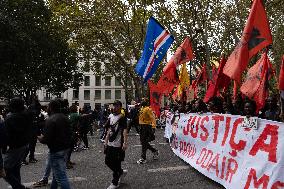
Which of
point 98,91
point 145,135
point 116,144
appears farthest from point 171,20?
point 98,91

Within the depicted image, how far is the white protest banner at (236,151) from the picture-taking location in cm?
629

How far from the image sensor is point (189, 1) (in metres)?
20.0

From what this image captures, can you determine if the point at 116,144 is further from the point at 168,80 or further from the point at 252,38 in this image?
the point at 168,80

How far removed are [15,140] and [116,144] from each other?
205cm

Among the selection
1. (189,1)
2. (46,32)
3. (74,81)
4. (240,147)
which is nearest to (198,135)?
(240,147)

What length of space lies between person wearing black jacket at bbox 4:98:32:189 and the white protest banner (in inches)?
140

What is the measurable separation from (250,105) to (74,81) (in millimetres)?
40297

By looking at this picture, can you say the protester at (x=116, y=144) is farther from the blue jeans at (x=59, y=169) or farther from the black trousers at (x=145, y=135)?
the black trousers at (x=145, y=135)

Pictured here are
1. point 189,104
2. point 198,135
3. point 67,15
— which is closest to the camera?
point 198,135

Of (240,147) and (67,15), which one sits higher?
(67,15)

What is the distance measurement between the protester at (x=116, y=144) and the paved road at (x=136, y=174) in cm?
35

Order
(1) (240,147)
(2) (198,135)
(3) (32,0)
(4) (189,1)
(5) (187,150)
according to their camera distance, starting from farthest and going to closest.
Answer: (3) (32,0), (4) (189,1), (5) (187,150), (2) (198,135), (1) (240,147)

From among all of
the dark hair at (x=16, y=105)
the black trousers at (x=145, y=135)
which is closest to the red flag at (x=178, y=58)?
the black trousers at (x=145, y=135)

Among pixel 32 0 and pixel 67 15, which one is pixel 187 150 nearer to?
pixel 67 15
